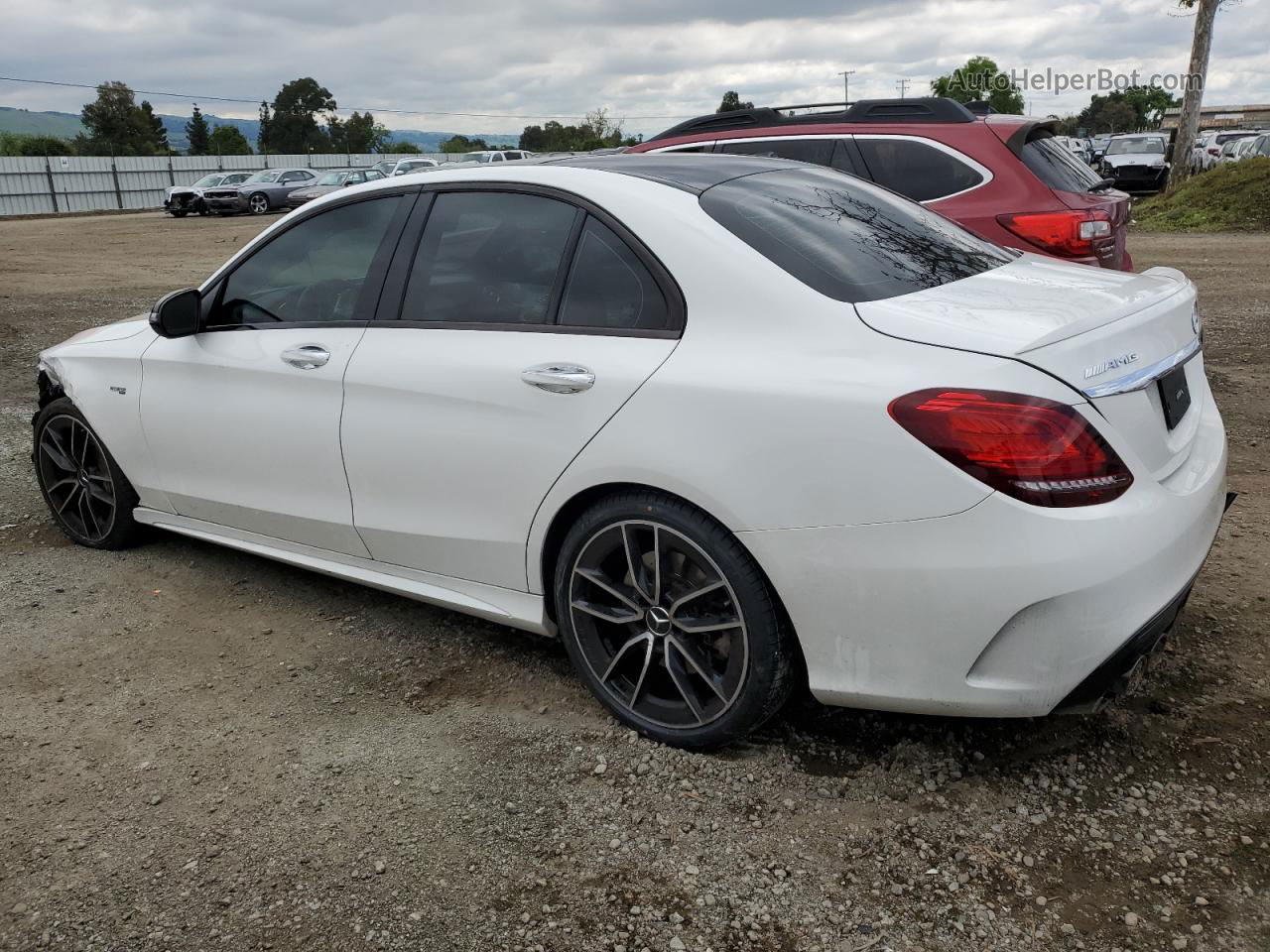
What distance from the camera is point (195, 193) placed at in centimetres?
3512

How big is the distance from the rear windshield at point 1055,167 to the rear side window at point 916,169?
1.13 ft

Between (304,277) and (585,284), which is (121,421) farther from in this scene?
(585,284)

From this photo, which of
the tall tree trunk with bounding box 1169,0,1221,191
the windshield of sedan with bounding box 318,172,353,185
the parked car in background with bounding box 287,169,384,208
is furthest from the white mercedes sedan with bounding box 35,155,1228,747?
the windshield of sedan with bounding box 318,172,353,185

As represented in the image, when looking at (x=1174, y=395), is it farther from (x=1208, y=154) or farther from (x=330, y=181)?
(x=1208, y=154)

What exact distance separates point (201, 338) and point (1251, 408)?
6.02 metres

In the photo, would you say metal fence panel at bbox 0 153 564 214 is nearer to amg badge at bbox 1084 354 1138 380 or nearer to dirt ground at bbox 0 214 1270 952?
dirt ground at bbox 0 214 1270 952

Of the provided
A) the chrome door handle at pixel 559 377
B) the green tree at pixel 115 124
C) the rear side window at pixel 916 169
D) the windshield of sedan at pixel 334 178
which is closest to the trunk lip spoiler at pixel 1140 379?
the chrome door handle at pixel 559 377

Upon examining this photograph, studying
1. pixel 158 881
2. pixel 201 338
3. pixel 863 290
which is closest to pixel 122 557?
pixel 201 338

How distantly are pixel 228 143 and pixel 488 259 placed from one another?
296ft

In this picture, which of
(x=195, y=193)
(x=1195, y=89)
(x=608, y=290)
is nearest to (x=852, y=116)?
(x=608, y=290)

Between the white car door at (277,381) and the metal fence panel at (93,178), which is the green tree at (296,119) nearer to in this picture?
the metal fence panel at (93,178)

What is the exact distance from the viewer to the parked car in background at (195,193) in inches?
1382

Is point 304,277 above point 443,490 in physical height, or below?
above

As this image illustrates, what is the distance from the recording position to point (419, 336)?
11.5ft
